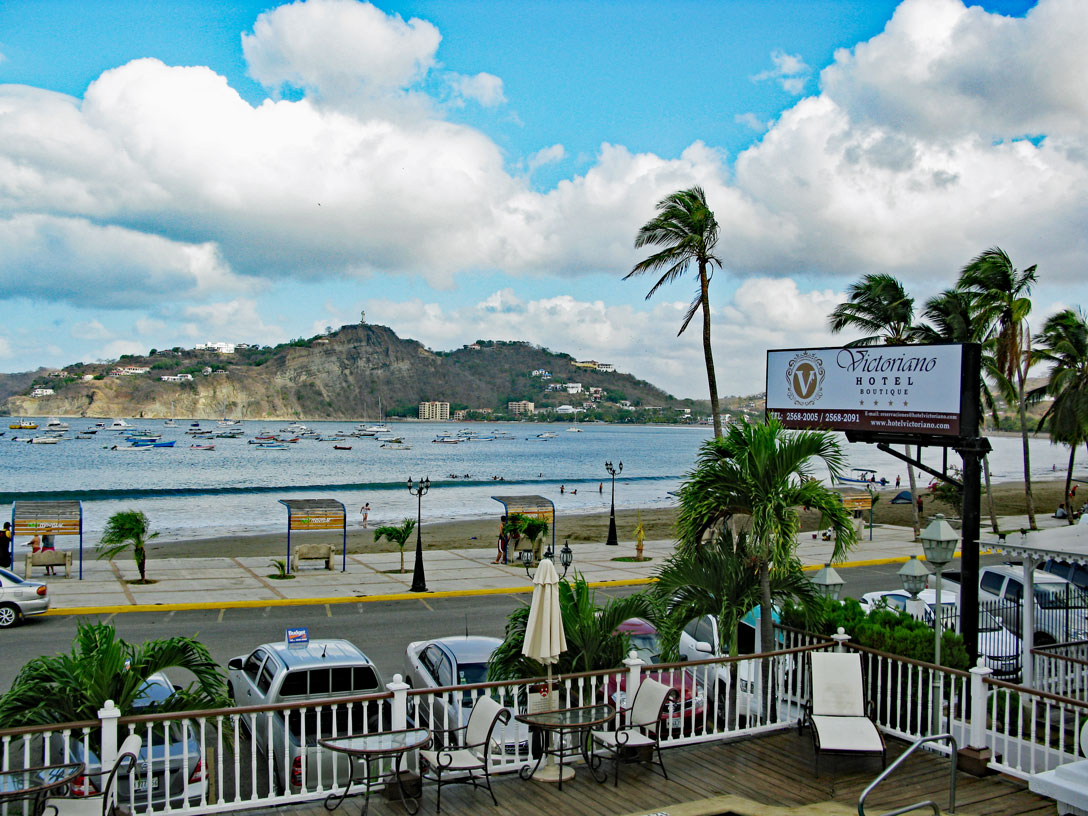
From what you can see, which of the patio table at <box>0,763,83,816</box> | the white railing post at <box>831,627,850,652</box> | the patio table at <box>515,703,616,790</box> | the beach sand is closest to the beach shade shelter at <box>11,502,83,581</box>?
the beach sand

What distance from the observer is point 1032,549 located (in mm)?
9992

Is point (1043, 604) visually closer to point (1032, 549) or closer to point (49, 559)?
point (1032, 549)

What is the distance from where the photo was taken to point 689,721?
33.8 ft

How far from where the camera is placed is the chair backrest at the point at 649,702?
26.6 feet

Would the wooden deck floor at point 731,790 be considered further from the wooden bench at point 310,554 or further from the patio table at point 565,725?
the wooden bench at point 310,554

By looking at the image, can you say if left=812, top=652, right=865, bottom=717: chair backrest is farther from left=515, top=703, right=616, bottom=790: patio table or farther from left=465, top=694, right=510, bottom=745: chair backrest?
left=465, top=694, right=510, bottom=745: chair backrest

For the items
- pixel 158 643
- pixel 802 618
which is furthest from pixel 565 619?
pixel 158 643

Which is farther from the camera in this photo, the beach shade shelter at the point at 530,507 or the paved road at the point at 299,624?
the beach shade shelter at the point at 530,507

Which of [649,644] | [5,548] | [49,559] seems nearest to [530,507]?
[49,559]

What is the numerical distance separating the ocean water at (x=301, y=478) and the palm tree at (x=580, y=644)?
65.9 ft

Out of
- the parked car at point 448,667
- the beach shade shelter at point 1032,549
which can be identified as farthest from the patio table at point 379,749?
the beach shade shelter at point 1032,549

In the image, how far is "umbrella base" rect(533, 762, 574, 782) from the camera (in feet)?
25.8

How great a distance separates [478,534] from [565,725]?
34393 millimetres

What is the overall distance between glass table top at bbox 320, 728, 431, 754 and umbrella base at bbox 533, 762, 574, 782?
1.33 m
